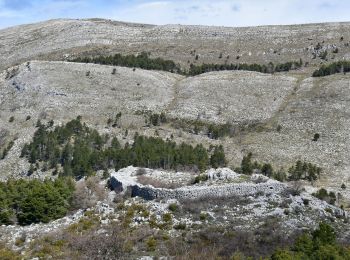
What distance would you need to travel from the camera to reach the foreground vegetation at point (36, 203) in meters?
41.2

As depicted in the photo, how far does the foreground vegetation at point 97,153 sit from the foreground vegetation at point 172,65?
126 ft

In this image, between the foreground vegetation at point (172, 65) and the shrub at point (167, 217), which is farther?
the foreground vegetation at point (172, 65)

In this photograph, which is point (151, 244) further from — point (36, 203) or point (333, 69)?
point (333, 69)

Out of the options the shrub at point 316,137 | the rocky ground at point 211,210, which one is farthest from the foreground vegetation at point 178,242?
the shrub at point 316,137

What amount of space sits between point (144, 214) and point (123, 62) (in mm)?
85264

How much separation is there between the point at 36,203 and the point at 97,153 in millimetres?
29254

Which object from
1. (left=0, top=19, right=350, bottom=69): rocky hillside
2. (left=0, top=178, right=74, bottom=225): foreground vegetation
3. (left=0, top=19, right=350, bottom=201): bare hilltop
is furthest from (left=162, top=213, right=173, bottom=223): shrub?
(left=0, top=19, right=350, bottom=69): rocky hillside

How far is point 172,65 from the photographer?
406 feet

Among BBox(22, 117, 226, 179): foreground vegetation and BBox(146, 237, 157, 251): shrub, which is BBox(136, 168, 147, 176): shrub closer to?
BBox(146, 237, 157, 251): shrub

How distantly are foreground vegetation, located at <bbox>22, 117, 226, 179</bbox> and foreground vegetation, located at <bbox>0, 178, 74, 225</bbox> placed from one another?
1876cm

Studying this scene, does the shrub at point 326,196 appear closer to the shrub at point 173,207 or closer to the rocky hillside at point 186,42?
the shrub at point 173,207

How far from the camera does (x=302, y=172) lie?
69.4 m

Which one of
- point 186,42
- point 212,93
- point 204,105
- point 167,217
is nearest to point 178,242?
point 167,217

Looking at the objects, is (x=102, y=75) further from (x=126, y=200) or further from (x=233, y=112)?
(x=126, y=200)
